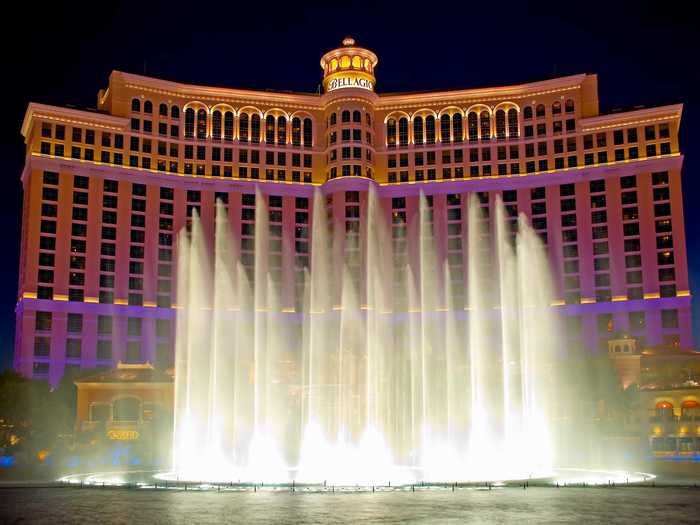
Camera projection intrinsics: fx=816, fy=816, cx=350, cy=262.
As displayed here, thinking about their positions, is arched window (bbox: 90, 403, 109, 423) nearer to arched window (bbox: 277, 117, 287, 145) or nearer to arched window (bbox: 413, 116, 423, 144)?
arched window (bbox: 277, 117, 287, 145)

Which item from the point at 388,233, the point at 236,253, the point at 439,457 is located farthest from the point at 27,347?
the point at 439,457

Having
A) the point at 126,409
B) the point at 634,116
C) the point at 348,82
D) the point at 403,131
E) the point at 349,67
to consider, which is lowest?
the point at 126,409

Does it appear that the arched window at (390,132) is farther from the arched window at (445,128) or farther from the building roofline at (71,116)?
the building roofline at (71,116)

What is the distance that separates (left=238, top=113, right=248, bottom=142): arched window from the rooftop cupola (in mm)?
10803

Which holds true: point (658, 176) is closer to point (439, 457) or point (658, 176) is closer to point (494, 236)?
point (494, 236)

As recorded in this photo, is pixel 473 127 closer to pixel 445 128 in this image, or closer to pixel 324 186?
pixel 445 128

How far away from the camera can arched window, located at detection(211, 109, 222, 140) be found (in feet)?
330

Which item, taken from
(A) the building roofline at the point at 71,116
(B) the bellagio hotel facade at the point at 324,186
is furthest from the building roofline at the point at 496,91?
(A) the building roofline at the point at 71,116

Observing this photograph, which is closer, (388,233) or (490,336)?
(490,336)

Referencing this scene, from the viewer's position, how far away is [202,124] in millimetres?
100438

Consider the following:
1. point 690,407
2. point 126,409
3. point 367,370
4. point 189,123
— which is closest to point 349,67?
point 189,123

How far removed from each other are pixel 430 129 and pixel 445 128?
1872 millimetres

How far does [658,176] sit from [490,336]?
26.1 m

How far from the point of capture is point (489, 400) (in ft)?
210
